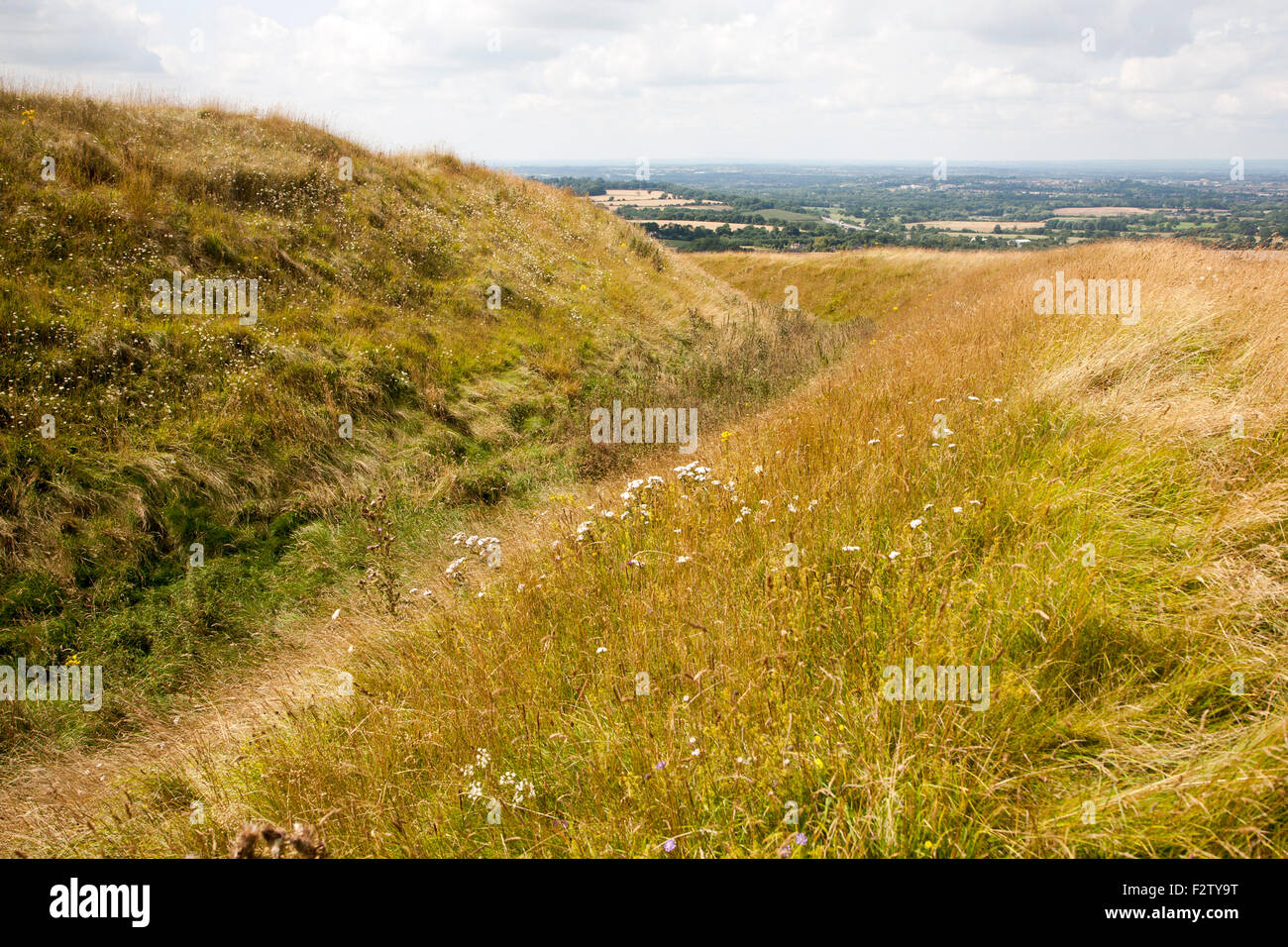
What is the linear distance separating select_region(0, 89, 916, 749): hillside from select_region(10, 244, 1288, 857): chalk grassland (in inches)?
133

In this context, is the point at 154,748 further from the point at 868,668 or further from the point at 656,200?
the point at 656,200

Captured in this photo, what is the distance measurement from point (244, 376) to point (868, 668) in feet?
31.5

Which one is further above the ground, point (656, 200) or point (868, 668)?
point (656, 200)

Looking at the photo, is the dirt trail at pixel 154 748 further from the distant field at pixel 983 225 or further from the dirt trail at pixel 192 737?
the distant field at pixel 983 225

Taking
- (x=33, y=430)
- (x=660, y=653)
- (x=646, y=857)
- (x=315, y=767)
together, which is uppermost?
(x=33, y=430)

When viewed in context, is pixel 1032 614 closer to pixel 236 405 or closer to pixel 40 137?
pixel 236 405

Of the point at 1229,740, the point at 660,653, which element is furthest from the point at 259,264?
the point at 1229,740

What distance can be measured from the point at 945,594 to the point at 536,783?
7.09 ft

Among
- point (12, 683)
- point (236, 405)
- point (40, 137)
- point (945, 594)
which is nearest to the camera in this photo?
point (945, 594)

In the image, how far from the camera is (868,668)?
2.89 meters

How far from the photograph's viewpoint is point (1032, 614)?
9.46ft

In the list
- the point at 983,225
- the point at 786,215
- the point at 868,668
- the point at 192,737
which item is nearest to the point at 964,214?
the point at 983,225

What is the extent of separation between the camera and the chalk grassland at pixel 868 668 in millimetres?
2225
